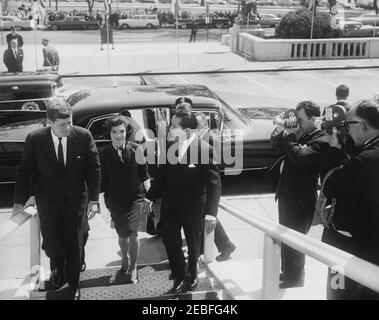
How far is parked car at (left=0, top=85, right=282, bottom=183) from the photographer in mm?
7367

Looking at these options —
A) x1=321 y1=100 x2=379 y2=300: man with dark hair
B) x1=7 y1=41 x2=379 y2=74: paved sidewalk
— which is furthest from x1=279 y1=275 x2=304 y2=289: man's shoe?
x1=7 y1=41 x2=379 y2=74: paved sidewalk

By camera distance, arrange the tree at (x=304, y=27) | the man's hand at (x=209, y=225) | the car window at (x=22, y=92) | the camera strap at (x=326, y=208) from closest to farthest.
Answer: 1. the camera strap at (x=326, y=208)
2. the man's hand at (x=209, y=225)
3. the car window at (x=22, y=92)
4. the tree at (x=304, y=27)

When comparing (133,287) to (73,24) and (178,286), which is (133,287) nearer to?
(178,286)

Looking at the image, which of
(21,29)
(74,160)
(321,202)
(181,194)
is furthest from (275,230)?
(21,29)

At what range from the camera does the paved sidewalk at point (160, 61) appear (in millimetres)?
22312

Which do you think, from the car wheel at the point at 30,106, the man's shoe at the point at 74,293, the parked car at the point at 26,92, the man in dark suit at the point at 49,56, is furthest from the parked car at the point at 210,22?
the man's shoe at the point at 74,293

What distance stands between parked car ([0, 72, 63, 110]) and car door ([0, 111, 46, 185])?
5.61 ft

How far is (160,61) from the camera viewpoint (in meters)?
25.0

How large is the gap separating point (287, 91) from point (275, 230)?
1438cm

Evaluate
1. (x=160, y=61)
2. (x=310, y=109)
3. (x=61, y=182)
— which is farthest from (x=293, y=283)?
(x=160, y=61)

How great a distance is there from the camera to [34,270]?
468 centimetres

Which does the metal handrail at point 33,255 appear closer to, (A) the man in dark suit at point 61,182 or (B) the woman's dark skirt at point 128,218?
(A) the man in dark suit at point 61,182

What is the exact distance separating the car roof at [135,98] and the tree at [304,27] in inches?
679
